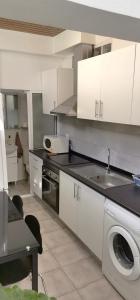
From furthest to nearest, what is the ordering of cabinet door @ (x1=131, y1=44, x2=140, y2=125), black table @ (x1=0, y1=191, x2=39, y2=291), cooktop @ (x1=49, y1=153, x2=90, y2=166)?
cooktop @ (x1=49, y1=153, x2=90, y2=166)
cabinet door @ (x1=131, y1=44, x2=140, y2=125)
black table @ (x1=0, y1=191, x2=39, y2=291)

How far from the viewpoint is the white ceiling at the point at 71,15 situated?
2.62 ft

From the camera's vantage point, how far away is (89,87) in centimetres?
263

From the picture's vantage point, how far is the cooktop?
10.1 ft

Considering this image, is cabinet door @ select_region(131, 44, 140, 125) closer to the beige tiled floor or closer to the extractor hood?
the extractor hood

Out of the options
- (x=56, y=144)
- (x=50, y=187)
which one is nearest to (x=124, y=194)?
(x=50, y=187)

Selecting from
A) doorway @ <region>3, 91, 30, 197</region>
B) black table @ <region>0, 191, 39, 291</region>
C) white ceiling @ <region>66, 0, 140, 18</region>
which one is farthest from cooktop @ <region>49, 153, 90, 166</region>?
white ceiling @ <region>66, 0, 140, 18</region>

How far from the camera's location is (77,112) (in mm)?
2930

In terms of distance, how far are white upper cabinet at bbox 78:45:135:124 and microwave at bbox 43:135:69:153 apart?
805mm

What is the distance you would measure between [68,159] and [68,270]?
1.48 metres

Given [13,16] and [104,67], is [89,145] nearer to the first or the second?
[104,67]

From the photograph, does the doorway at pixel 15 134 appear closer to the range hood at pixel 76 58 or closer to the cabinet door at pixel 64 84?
the cabinet door at pixel 64 84

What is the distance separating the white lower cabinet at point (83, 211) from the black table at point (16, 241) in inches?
32.6

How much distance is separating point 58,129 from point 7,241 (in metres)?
2.96

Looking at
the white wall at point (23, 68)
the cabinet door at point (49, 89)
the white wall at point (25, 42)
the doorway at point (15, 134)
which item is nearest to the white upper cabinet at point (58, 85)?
the cabinet door at point (49, 89)
